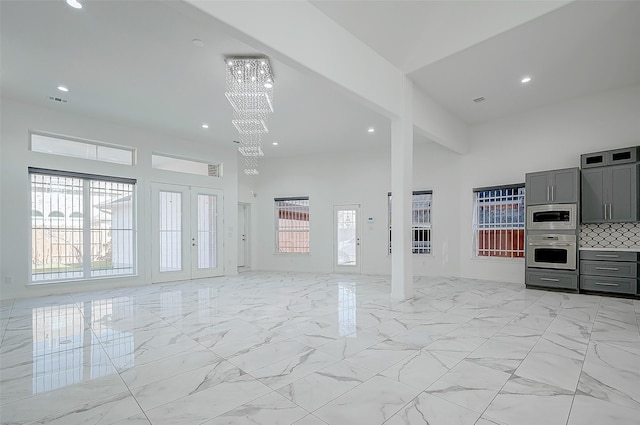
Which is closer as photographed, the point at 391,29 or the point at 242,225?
the point at 391,29

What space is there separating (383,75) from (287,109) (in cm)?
214

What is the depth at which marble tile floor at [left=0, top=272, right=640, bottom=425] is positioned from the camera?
6.16ft

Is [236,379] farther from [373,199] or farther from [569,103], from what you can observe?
[569,103]

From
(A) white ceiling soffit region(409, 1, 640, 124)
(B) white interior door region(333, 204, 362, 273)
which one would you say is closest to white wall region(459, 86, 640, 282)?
(A) white ceiling soffit region(409, 1, 640, 124)

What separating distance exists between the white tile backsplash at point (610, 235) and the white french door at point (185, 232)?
8.26 m

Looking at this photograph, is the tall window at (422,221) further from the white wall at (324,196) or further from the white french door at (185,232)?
the white french door at (185,232)

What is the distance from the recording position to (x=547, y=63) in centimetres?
458

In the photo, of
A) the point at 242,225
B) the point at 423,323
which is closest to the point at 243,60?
the point at 423,323

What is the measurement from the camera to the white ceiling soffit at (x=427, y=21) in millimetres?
3631

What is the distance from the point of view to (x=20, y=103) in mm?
5578

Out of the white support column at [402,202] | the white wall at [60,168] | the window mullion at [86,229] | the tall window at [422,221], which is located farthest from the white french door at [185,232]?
the tall window at [422,221]

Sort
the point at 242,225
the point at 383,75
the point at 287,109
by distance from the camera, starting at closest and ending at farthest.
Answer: the point at 383,75
the point at 287,109
the point at 242,225

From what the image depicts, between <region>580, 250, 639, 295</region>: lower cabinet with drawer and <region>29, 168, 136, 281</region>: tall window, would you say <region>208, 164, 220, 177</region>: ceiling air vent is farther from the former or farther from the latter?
<region>580, 250, 639, 295</region>: lower cabinet with drawer

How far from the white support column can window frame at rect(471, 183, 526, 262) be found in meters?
3.23
